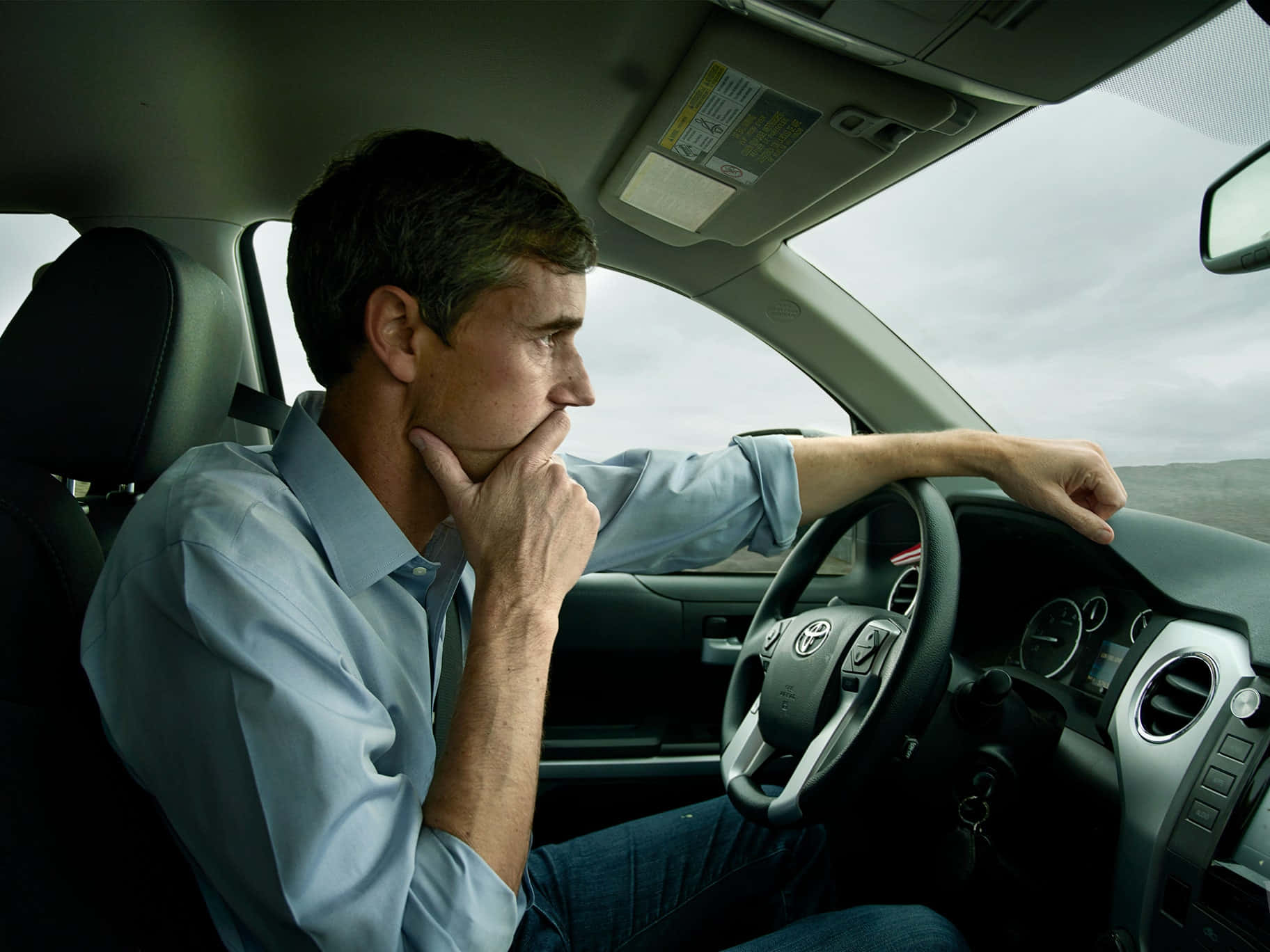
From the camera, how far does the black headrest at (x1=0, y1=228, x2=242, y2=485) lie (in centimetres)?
112

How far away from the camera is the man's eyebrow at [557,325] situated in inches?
42.6

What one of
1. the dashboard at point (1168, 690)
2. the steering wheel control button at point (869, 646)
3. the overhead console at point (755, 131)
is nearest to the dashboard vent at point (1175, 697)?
the dashboard at point (1168, 690)

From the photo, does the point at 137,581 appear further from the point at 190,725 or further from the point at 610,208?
the point at 610,208

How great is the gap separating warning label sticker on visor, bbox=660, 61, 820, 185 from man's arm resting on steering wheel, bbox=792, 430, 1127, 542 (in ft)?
1.83

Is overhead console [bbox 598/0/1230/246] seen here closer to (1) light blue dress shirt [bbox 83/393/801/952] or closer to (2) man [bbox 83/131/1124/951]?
(2) man [bbox 83/131/1124/951]

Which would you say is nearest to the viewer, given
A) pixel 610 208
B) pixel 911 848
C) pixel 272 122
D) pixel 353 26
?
pixel 911 848

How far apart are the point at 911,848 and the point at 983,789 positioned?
8.4 inches

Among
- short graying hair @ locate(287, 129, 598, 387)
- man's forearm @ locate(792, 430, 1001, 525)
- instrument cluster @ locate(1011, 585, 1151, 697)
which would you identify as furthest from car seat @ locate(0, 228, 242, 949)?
instrument cluster @ locate(1011, 585, 1151, 697)

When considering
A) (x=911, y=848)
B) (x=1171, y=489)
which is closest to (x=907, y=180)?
(x=1171, y=489)

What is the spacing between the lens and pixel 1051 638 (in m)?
1.49

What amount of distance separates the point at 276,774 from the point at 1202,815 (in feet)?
3.34

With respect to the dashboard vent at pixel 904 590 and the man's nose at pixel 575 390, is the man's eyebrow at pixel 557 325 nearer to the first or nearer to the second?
the man's nose at pixel 575 390

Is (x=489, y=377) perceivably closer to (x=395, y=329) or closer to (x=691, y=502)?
(x=395, y=329)

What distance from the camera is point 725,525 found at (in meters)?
1.45
